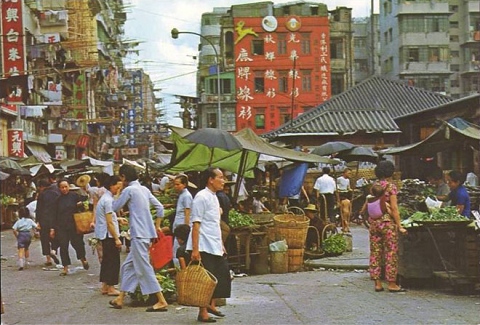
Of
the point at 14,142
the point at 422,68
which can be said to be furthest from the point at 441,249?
the point at 422,68

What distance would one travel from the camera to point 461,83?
72.7 meters

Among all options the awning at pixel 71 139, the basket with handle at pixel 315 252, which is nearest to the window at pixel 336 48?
the awning at pixel 71 139

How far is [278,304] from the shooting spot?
10.6 m

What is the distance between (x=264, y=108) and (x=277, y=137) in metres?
24.0

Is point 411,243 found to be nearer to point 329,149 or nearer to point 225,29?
point 329,149

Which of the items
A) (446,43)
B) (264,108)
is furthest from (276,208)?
(446,43)

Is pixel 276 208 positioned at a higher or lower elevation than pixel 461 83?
lower

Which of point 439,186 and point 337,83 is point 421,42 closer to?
point 337,83

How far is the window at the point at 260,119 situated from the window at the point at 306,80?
344cm

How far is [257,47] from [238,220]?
4268 cm

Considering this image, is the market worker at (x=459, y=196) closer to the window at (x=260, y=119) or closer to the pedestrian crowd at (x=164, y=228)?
the pedestrian crowd at (x=164, y=228)

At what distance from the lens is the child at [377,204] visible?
448 inches

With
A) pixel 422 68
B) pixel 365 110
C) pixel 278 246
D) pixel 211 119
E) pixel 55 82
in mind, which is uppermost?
pixel 422 68

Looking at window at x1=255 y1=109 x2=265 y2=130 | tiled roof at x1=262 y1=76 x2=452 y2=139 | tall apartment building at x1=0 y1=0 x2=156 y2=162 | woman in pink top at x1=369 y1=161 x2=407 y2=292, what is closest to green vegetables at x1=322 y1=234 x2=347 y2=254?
woman in pink top at x1=369 y1=161 x2=407 y2=292
